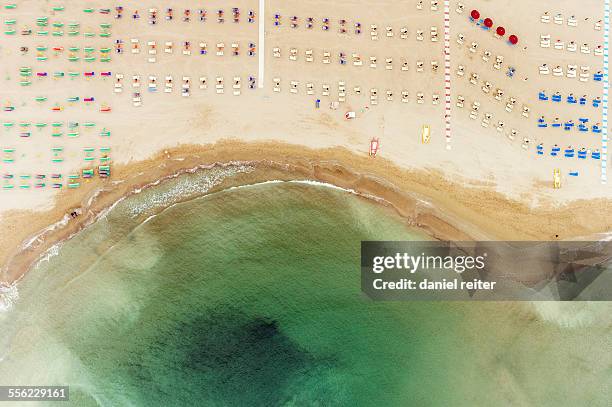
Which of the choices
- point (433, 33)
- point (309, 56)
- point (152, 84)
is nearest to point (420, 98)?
point (433, 33)

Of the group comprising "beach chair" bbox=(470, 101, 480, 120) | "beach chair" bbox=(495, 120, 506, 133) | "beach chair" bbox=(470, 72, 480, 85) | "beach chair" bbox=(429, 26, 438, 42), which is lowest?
"beach chair" bbox=(495, 120, 506, 133)

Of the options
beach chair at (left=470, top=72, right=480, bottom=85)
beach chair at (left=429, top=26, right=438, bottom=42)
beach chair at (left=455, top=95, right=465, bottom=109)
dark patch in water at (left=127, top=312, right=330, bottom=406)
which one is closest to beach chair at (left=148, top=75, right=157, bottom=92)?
dark patch in water at (left=127, top=312, right=330, bottom=406)

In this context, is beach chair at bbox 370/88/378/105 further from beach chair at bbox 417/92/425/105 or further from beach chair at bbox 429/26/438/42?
beach chair at bbox 429/26/438/42

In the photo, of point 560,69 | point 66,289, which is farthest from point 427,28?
point 66,289

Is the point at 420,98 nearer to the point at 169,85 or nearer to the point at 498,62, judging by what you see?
the point at 498,62

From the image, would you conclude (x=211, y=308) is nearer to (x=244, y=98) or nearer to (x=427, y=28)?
(x=244, y=98)

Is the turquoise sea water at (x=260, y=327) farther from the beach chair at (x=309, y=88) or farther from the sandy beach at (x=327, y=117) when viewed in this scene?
the beach chair at (x=309, y=88)
